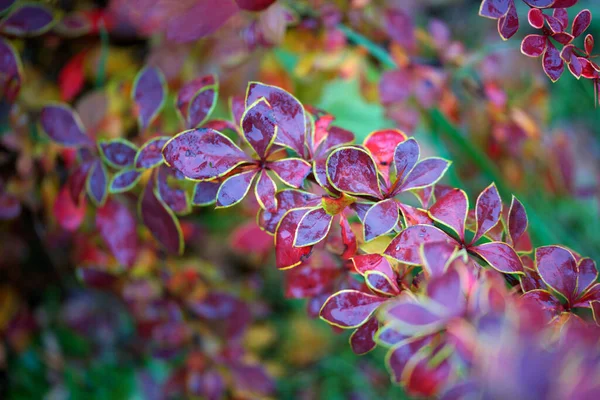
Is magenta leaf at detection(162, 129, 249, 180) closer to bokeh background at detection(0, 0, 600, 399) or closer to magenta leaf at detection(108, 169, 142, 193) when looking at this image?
magenta leaf at detection(108, 169, 142, 193)

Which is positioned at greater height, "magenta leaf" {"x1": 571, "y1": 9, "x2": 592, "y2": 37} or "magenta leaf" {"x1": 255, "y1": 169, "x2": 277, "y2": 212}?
"magenta leaf" {"x1": 571, "y1": 9, "x2": 592, "y2": 37}

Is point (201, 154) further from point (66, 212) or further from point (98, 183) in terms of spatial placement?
point (66, 212)

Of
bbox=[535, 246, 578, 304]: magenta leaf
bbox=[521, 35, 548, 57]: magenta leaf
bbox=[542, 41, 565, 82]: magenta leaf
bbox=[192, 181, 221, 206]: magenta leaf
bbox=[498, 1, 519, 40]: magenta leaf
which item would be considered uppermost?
bbox=[498, 1, 519, 40]: magenta leaf

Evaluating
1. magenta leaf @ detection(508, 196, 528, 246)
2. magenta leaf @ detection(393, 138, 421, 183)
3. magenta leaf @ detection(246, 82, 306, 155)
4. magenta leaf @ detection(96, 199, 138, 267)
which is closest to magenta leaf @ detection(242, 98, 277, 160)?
magenta leaf @ detection(246, 82, 306, 155)

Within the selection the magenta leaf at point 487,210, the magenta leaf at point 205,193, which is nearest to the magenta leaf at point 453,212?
the magenta leaf at point 487,210

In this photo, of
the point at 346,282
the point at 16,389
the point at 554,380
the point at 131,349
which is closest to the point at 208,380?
the point at 131,349

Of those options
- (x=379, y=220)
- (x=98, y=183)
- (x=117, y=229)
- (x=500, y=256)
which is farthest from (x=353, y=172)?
(x=117, y=229)
